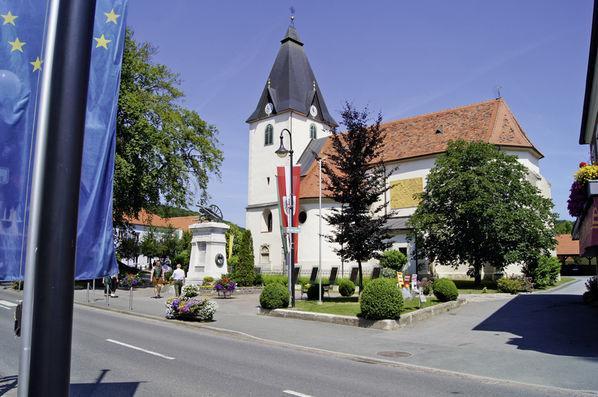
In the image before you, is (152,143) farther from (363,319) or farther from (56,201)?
(56,201)

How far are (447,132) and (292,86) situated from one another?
62.4 ft

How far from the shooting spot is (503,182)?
1156 inches

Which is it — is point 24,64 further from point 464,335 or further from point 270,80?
point 270,80

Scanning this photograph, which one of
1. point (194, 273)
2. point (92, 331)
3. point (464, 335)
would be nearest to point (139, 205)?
point (194, 273)

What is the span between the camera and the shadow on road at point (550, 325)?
11.2 m

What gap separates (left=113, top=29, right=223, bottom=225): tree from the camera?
30625mm

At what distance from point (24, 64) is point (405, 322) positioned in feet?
42.9

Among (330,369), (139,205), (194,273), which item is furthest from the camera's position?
(139,205)

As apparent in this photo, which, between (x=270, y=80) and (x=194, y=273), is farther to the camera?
(x=270, y=80)

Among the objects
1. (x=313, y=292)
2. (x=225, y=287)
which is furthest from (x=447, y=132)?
(x=225, y=287)

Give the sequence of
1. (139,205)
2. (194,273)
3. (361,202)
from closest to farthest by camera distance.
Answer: (361,202) → (194,273) → (139,205)

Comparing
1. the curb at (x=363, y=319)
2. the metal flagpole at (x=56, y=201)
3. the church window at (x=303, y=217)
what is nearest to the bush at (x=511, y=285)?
the curb at (x=363, y=319)

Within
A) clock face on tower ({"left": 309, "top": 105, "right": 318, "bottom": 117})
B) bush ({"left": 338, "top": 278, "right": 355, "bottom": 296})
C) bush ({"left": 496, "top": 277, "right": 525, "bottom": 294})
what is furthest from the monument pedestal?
clock face on tower ({"left": 309, "top": 105, "right": 318, "bottom": 117})

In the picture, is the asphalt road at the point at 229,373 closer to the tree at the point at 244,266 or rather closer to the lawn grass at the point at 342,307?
the lawn grass at the point at 342,307
